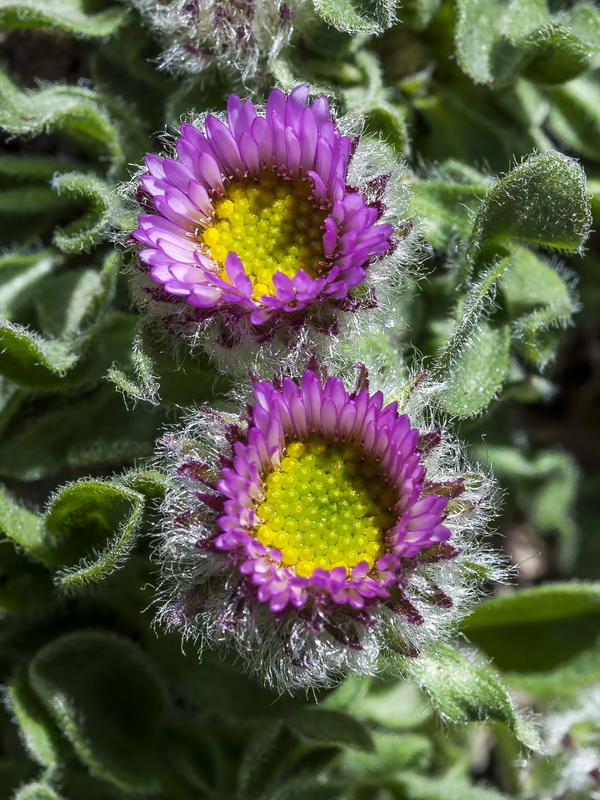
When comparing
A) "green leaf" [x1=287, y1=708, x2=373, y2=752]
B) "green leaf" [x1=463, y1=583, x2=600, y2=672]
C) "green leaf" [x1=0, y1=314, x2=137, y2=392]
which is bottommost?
"green leaf" [x1=287, y1=708, x2=373, y2=752]

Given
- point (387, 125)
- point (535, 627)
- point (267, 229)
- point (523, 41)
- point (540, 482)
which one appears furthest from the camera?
point (540, 482)

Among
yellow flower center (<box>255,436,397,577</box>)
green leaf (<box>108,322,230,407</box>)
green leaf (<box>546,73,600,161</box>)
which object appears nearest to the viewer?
yellow flower center (<box>255,436,397,577</box>)

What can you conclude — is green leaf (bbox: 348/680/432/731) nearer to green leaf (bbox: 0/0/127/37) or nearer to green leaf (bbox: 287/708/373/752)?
green leaf (bbox: 287/708/373/752)

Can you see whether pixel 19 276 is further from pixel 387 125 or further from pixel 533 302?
pixel 533 302

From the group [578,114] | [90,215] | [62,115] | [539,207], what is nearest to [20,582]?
[90,215]

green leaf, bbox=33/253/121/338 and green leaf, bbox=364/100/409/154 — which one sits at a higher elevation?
green leaf, bbox=364/100/409/154

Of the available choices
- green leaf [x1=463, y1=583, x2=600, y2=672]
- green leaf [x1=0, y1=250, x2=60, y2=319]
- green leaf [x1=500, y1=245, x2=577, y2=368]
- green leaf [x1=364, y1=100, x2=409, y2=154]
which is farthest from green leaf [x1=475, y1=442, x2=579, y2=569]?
green leaf [x1=0, y1=250, x2=60, y2=319]

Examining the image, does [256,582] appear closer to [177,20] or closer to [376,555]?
[376,555]
